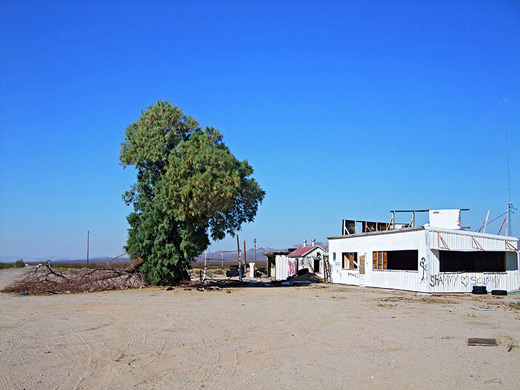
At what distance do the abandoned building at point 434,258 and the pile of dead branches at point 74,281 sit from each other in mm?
13969

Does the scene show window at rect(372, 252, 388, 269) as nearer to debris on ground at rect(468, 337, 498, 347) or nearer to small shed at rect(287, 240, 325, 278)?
small shed at rect(287, 240, 325, 278)

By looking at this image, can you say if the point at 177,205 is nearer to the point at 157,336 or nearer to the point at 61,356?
the point at 157,336

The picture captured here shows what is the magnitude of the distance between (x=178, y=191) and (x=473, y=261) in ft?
60.2

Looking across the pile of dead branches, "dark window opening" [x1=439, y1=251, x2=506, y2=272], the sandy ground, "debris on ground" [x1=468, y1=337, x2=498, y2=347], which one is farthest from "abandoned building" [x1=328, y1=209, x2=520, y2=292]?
"debris on ground" [x1=468, y1=337, x2=498, y2=347]

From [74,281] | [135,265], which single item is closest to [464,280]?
[135,265]

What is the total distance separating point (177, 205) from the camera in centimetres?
2677

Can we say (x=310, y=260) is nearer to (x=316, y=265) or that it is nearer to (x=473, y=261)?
(x=316, y=265)

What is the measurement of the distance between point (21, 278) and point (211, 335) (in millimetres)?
18885

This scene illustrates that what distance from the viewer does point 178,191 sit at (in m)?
26.5

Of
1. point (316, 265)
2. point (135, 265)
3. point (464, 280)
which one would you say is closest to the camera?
point (464, 280)

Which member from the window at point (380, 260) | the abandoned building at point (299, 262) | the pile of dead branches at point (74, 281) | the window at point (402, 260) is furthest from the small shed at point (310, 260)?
the pile of dead branches at point (74, 281)

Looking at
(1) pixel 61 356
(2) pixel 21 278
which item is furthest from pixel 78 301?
(1) pixel 61 356

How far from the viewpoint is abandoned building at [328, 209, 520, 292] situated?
83.2 feet

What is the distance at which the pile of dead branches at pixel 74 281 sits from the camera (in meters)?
25.0
